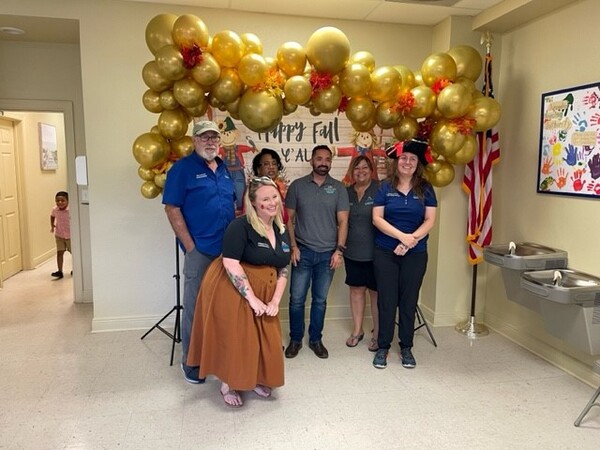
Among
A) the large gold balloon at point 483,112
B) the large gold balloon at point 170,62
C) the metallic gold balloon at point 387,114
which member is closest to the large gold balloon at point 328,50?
the metallic gold balloon at point 387,114

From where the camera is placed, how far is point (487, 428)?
2.37 metres

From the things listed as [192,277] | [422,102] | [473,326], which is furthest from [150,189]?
[473,326]

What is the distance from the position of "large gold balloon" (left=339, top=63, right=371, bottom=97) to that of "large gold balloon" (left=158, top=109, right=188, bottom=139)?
1.02m

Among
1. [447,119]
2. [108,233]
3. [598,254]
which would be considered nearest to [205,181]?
[108,233]

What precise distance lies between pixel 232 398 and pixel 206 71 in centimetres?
187

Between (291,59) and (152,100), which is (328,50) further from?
(152,100)

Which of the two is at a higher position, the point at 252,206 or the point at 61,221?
the point at 252,206

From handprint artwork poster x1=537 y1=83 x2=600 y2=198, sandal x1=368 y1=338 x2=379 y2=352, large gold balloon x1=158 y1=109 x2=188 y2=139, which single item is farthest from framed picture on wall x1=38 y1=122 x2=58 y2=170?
handprint artwork poster x1=537 y1=83 x2=600 y2=198

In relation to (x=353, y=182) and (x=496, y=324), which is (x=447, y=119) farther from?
(x=496, y=324)

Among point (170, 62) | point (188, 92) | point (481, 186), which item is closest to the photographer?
point (170, 62)

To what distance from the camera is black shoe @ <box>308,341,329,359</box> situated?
3.20m

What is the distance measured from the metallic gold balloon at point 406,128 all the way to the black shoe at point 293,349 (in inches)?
65.0

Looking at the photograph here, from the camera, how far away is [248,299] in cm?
239

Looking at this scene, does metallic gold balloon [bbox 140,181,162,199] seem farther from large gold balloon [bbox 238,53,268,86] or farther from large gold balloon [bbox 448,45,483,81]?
large gold balloon [bbox 448,45,483,81]
